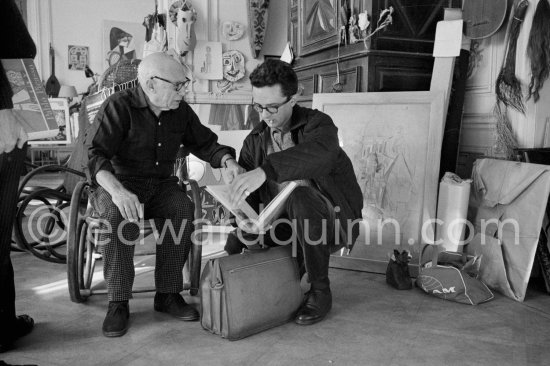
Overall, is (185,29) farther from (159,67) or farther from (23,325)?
(23,325)

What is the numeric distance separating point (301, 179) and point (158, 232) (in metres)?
0.74

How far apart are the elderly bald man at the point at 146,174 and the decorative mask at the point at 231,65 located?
2.03m

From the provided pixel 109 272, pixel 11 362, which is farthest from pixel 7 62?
pixel 11 362

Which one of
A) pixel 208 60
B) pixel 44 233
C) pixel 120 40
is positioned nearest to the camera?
pixel 44 233

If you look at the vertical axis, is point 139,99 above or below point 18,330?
above

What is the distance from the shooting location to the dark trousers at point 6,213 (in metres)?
1.92

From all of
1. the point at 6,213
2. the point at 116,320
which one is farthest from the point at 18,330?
the point at 6,213

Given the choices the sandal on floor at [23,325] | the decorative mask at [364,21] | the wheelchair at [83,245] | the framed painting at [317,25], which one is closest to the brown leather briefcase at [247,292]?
the wheelchair at [83,245]

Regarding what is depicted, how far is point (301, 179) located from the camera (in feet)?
7.61

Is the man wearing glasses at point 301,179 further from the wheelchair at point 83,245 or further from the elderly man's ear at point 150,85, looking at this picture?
the elderly man's ear at point 150,85

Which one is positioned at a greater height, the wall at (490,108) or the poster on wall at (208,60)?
the poster on wall at (208,60)

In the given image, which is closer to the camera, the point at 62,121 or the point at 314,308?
the point at 314,308

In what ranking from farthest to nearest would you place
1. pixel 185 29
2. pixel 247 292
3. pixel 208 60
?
1. pixel 208 60
2. pixel 185 29
3. pixel 247 292

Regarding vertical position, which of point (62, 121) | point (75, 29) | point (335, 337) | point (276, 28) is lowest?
point (335, 337)
